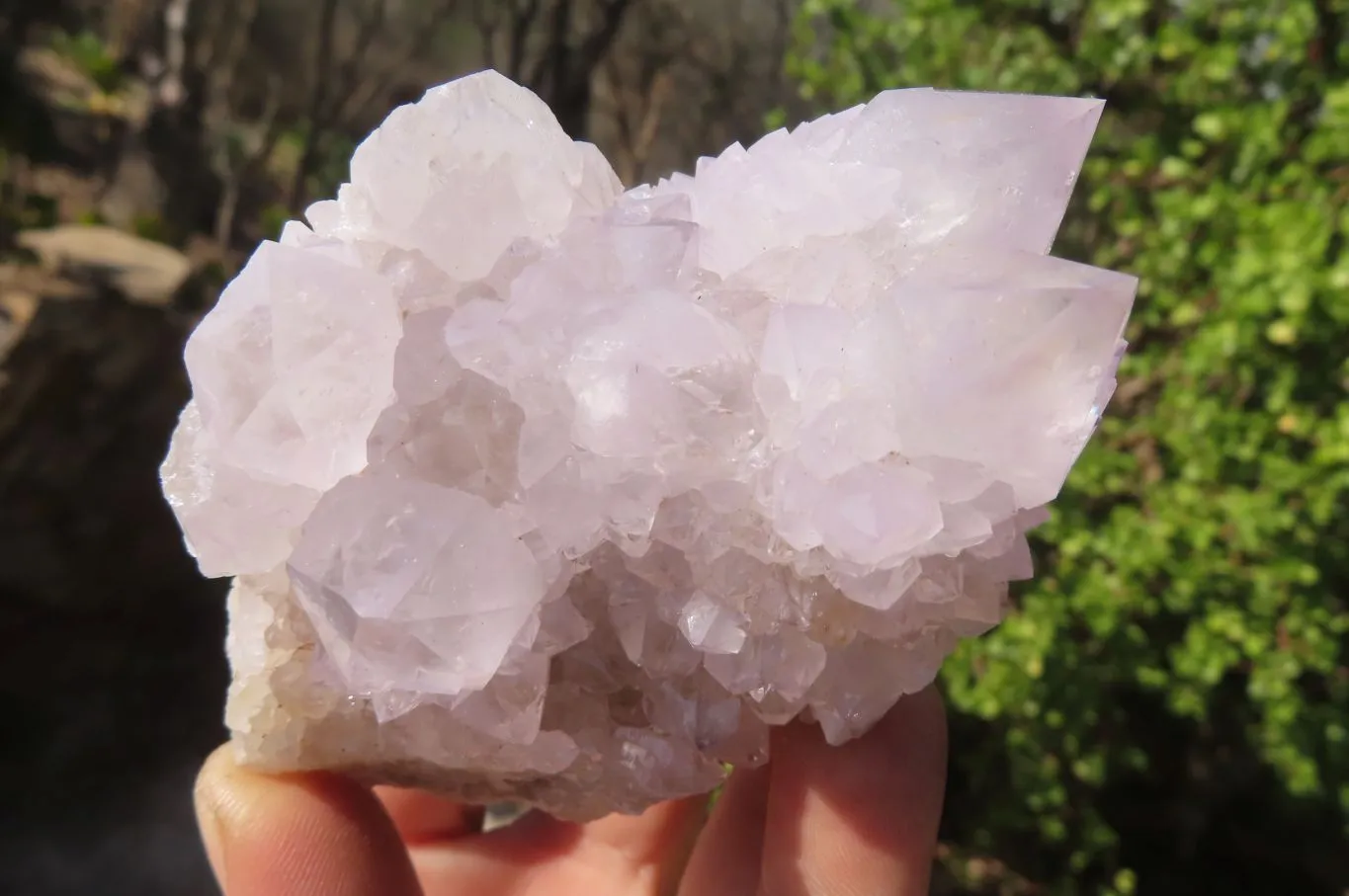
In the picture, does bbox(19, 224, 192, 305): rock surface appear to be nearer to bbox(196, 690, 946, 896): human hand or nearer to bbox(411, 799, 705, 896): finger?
bbox(411, 799, 705, 896): finger

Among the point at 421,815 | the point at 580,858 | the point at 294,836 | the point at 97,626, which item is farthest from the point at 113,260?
the point at 294,836

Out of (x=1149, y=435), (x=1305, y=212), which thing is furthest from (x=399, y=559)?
(x=1149, y=435)

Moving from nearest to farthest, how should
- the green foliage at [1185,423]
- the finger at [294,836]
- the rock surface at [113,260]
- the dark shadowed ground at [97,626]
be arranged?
1. the finger at [294,836]
2. the green foliage at [1185,423]
3. the dark shadowed ground at [97,626]
4. the rock surface at [113,260]

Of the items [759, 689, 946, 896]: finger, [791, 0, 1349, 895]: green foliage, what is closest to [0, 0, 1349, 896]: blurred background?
[791, 0, 1349, 895]: green foliage

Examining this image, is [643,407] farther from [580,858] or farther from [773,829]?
[580,858]

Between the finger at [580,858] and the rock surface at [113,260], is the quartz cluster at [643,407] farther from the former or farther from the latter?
the rock surface at [113,260]

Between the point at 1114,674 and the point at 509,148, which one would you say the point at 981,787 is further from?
the point at 509,148

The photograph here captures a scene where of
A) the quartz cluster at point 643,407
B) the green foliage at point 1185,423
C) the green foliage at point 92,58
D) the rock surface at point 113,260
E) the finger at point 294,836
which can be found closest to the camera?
the quartz cluster at point 643,407

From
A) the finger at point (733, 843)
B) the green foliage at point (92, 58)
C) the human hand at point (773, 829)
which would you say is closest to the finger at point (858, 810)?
the human hand at point (773, 829)
